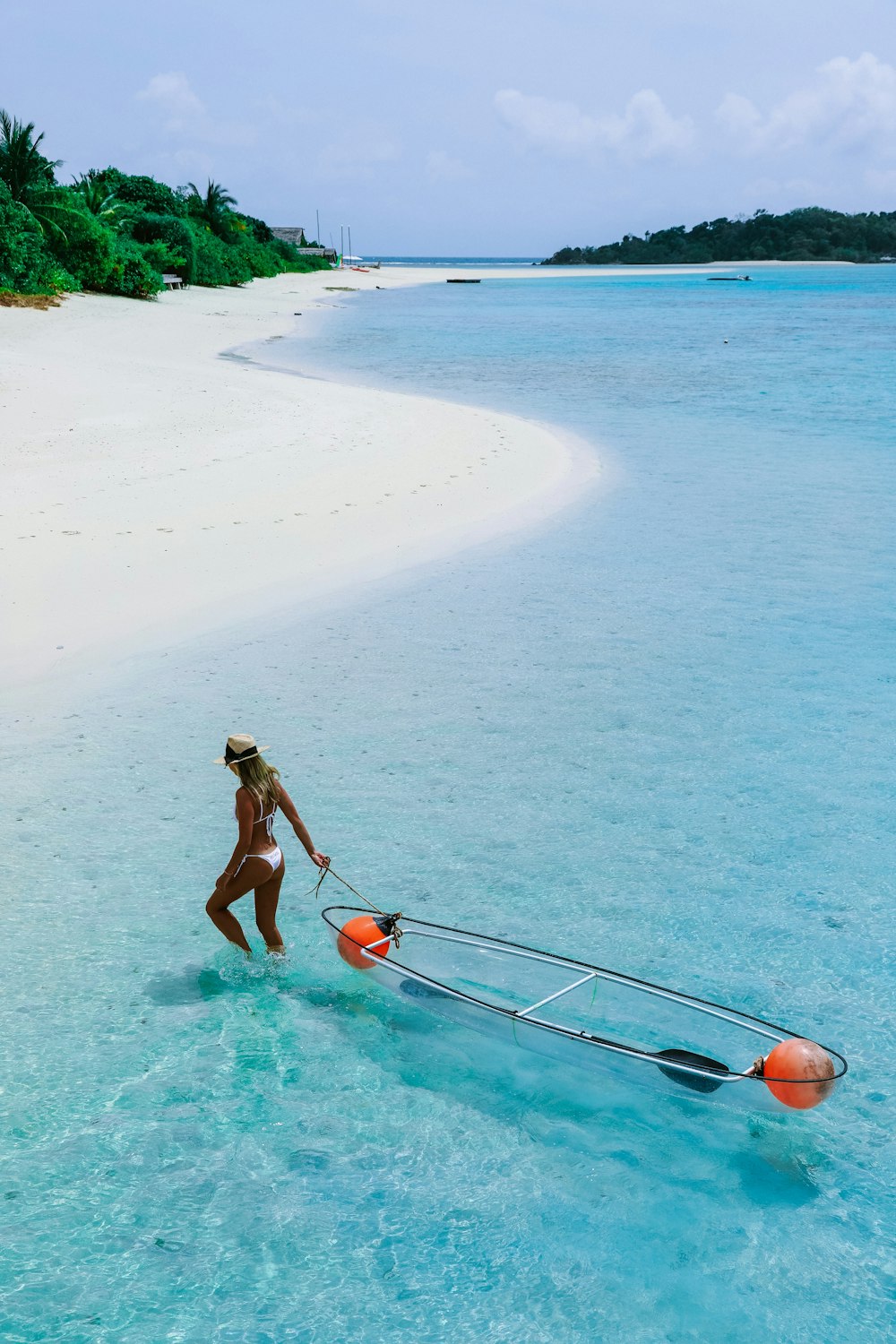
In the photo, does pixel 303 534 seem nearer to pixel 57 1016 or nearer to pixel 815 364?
pixel 57 1016

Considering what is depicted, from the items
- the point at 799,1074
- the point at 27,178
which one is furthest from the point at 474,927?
the point at 27,178

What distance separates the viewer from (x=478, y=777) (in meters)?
8.41

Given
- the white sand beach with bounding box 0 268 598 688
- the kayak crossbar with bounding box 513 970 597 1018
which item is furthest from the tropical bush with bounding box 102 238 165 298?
the kayak crossbar with bounding box 513 970 597 1018

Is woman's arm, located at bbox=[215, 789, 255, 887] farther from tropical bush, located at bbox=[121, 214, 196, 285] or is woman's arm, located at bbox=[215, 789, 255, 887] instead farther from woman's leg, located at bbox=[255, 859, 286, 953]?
tropical bush, located at bbox=[121, 214, 196, 285]

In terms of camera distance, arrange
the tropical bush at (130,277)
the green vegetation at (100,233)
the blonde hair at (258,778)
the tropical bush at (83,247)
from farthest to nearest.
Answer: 1. the tropical bush at (130,277)
2. the tropical bush at (83,247)
3. the green vegetation at (100,233)
4. the blonde hair at (258,778)

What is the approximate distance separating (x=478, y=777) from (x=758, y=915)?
8.00ft

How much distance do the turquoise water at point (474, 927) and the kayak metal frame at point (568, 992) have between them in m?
0.25

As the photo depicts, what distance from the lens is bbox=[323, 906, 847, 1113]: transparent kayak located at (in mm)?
5164

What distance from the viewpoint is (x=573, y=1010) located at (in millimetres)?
5859

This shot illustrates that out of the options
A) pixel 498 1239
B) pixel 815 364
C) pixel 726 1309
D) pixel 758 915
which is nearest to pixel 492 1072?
pixel 498 1239

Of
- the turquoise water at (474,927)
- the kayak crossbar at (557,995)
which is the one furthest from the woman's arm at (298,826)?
the kayak crossbar at (557,995)

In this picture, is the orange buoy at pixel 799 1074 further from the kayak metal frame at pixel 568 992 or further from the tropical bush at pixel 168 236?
the tropical bush at pixel 168 236

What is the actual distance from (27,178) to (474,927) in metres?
43.7

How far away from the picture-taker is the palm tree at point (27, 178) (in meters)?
40.8
